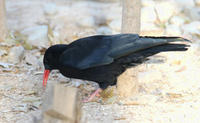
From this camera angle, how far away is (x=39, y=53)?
6.52m

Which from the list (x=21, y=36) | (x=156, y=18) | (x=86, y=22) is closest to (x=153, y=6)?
(x=156, y=18)

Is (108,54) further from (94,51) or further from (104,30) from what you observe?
(104,30)

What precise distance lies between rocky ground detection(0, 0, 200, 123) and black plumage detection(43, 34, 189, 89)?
18.3 inches

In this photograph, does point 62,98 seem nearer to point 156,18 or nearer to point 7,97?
point 7,97

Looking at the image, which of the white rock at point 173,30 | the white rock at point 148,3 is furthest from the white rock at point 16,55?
the white rock at point 148,3

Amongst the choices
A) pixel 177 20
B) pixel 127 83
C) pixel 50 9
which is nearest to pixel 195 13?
pixel 177 20

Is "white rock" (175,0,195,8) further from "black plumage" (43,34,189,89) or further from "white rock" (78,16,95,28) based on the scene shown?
"black plumage" (43,34,189,89)

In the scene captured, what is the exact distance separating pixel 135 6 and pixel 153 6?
3.72m

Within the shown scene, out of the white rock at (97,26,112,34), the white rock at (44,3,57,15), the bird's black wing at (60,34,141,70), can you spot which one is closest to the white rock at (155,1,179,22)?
the white rock at (97,26,112,34)

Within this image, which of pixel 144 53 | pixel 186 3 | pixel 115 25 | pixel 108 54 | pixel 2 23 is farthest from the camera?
pixel 186 3

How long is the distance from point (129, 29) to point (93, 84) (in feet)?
3.70

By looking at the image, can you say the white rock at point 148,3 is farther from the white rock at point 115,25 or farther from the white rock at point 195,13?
the white rock at point 115,25

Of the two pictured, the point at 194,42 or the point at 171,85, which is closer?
the point at 171,85

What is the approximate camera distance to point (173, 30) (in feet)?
24.1
